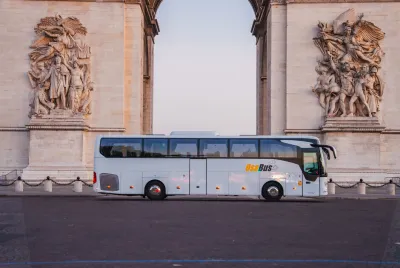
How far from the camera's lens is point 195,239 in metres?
14.5

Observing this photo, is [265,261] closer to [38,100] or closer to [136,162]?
[136,162]

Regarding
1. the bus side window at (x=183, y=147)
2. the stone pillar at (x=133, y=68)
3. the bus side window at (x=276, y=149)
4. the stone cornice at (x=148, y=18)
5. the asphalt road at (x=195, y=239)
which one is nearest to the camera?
the asphalt road at (x=195, y=239)

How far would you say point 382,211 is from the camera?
938 inches

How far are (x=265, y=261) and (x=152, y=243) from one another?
3078mm

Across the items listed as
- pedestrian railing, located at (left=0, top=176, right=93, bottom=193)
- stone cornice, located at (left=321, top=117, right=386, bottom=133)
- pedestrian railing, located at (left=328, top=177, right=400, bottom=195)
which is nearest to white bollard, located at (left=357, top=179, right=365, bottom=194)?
pedestrian railing, located at (left=328, top=177, right=400, bottom=195)

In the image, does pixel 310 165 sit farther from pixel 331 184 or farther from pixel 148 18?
pixel 148 18

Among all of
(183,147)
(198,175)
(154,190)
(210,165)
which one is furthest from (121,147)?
(210,165)

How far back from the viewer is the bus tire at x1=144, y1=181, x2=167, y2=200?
31641 millimetres

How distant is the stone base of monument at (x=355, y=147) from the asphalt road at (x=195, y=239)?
16666mm

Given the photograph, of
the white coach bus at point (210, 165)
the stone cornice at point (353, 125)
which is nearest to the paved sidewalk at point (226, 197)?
the white coach bus at point (210, 165)

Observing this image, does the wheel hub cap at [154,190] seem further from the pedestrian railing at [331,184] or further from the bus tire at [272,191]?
the pedestrian railing at [331,184]

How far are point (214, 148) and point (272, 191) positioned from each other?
10.5ft

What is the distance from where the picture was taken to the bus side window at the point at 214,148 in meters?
31.5

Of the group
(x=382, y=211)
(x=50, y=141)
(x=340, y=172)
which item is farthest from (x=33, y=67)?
(x=382, y=211)
